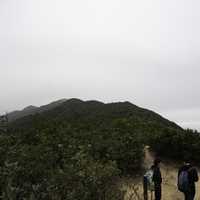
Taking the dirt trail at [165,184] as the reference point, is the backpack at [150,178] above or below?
above

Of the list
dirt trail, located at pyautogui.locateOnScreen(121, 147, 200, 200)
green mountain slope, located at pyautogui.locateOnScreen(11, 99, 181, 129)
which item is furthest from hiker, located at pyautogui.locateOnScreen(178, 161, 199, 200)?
green mountain slope, located at pyautogui.locateOnScreen(11, 99, 181, 129)

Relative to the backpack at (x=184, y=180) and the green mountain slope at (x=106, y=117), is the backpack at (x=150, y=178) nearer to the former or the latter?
the backpack at (x=184, y=180)

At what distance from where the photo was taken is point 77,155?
26.7 ft

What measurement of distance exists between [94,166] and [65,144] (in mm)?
6999

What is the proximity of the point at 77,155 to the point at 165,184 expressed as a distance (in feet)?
17.7

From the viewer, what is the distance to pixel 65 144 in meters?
13.8

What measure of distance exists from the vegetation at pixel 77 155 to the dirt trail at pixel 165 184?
0.55m

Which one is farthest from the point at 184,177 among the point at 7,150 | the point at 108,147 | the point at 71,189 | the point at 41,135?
the point at 41,135

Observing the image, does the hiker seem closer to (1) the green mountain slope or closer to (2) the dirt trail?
(2) the dirt trail

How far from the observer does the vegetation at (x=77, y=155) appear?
6379 millimetres

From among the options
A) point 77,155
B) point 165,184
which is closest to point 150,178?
point 77,155

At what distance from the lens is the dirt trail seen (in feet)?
35.5

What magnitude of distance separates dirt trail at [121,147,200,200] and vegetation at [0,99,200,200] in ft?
1.82

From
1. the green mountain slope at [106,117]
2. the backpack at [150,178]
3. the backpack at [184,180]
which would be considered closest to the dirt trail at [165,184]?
the backpack at [150,178]
